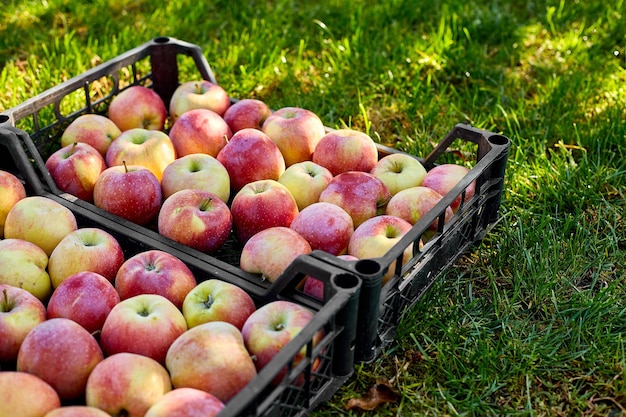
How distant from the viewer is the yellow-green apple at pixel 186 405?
1.71 meters

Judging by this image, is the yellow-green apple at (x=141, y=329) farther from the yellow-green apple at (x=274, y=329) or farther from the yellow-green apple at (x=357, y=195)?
the yellow-green apple at (x=357, y=195)

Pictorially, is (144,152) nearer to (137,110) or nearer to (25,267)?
(137,110)

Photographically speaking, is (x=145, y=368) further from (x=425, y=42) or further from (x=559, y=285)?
(x=425, y=42)

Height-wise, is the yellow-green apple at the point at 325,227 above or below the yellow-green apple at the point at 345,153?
below

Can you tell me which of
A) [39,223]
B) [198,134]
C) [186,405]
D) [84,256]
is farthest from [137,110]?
[186,405]

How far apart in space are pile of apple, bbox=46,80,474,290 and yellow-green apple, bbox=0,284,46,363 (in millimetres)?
485

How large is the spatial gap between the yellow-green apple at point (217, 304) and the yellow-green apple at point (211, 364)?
16 centimetres

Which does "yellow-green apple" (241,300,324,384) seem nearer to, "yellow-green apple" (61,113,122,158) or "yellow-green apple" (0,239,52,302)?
"yellow-green apple" (0,239,52,302)

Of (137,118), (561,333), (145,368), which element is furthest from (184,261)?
(561,333)

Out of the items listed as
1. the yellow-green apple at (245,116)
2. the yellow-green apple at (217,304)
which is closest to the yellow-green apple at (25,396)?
the yellow-green apple at (217,304)

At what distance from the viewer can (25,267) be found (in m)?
2.24

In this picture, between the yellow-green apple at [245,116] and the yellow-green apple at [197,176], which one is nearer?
the yellow-green apple at [197,176]

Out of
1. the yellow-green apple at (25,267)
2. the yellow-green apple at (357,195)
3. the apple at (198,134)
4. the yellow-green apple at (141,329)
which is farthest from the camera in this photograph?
the apple at (198,134)

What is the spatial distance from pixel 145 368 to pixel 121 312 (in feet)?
0.72
